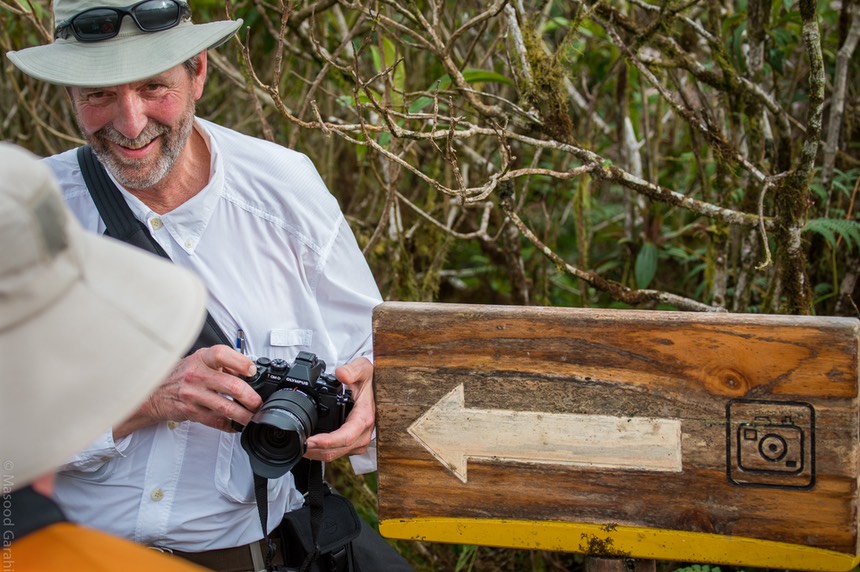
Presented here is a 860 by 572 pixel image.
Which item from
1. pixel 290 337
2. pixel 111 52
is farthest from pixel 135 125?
pixel 290 337

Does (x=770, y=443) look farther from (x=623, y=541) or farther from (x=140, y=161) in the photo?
(x=140, y=161)

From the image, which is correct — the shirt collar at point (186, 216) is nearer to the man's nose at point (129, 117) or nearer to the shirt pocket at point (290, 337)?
the man's nose at point (129, 117)

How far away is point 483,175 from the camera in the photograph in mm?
3543

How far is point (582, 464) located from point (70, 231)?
3.68 feet

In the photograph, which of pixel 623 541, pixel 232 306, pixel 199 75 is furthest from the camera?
pixel 199 75

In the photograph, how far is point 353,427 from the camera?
6.43 feet

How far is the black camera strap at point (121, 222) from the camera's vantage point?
218cm

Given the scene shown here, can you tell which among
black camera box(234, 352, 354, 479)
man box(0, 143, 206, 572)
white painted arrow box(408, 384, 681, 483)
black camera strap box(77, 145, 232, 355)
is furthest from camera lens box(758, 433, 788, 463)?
black camera strap box(77, 145, 232, 355)

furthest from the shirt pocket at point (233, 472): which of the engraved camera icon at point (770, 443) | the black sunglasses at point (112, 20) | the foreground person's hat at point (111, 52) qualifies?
the engraved camera icon at point (770, 443)

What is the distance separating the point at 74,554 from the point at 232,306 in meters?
1.16

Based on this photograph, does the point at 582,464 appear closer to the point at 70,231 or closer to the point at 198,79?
the point at 70,231

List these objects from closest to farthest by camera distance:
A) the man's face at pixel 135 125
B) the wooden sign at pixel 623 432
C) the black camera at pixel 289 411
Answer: the wooden sign at pixel 623 432, the black camera at pixel 289 411, the man's face at pixel 135 125

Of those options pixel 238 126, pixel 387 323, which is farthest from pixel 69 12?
pixel 238 126

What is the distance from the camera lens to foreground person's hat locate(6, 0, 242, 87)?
211 centimetres
